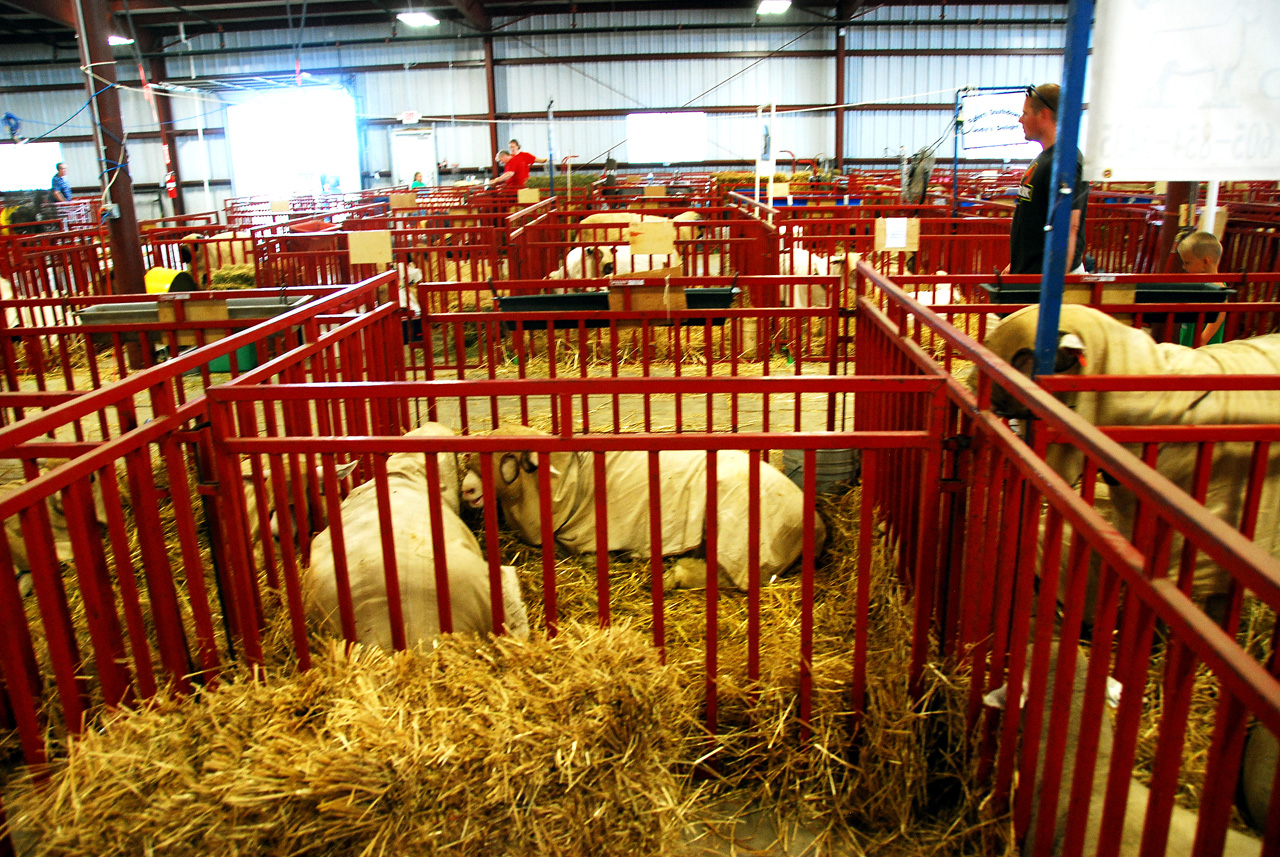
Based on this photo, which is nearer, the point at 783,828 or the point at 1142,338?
the point at 783,828

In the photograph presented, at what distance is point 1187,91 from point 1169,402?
3.49ft

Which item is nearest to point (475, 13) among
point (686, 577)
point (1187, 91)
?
point (686, 577)

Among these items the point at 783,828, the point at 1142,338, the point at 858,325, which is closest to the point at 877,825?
the point at 783,828

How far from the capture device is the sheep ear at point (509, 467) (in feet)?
12.8

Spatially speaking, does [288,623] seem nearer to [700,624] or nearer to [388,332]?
[700,624]

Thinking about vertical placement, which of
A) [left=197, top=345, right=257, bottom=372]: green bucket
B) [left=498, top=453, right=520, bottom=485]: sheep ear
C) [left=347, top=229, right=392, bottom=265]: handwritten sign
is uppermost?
[left=347, top=229, right=392, bottom=265]: handwritten sign

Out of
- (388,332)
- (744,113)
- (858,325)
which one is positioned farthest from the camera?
(744,113)

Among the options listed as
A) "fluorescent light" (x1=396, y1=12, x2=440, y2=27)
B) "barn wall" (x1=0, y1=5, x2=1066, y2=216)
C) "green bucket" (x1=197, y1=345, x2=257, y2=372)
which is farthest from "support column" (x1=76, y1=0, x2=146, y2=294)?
"barn wall" (x1=0, y1=5, x2=1066, y2=216)

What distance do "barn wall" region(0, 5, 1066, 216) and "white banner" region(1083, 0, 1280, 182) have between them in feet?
78.8

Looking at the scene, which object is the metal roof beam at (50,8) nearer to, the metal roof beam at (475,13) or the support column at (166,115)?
the support column at (166,115)

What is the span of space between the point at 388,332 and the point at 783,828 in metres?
3.50

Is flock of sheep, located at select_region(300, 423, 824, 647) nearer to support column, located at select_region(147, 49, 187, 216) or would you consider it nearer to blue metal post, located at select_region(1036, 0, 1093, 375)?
blue metal post, located at select_region(1036, 0, 1093, 375)

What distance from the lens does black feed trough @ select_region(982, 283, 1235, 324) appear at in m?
4.38

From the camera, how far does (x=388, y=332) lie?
15.8ft
